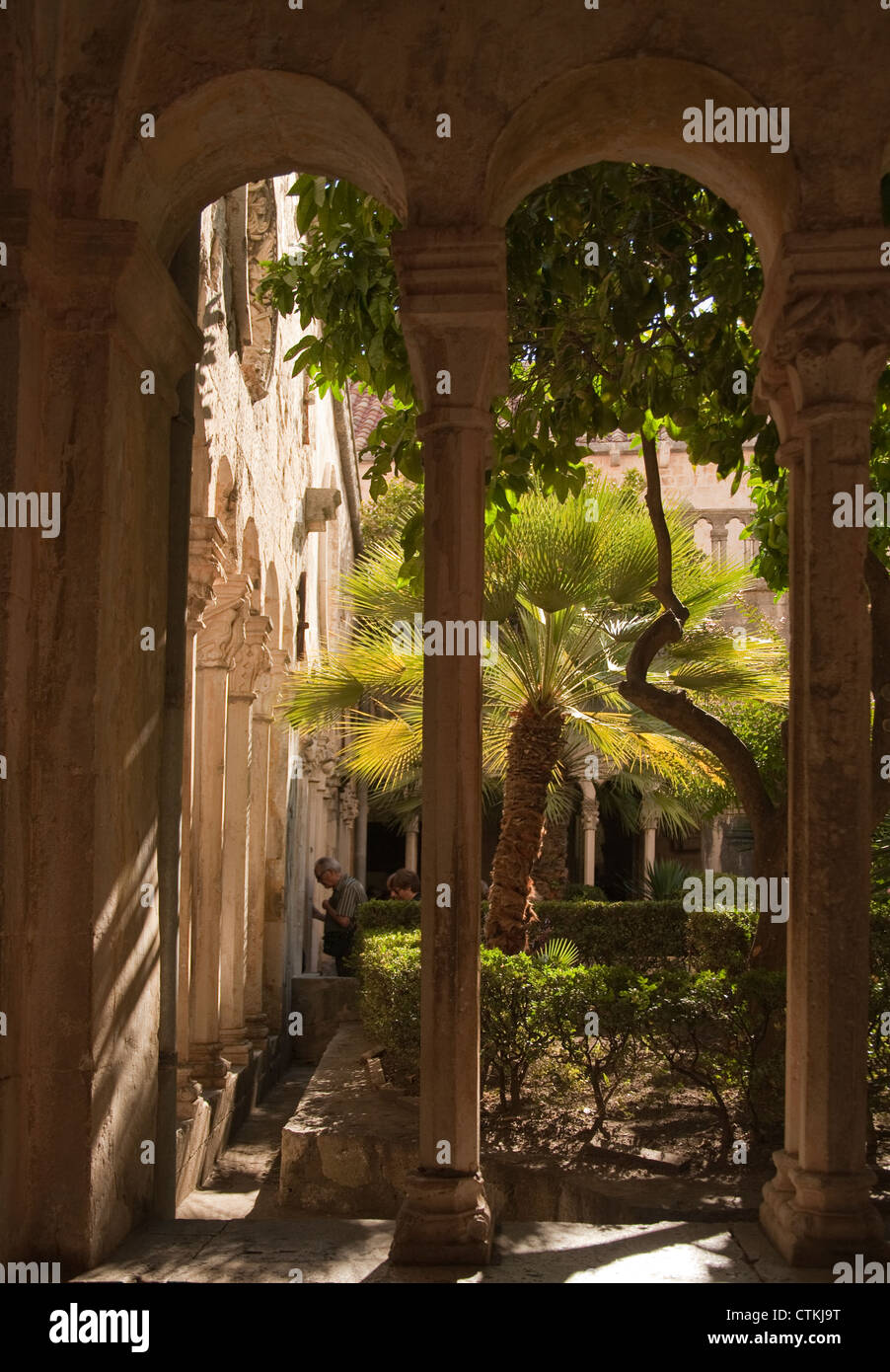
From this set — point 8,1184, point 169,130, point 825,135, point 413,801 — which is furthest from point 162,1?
point 413,801

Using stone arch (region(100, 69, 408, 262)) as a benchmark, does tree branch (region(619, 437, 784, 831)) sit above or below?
below

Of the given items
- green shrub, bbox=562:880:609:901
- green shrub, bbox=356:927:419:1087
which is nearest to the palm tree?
A: green shrub, bbox=356:927:419:1087

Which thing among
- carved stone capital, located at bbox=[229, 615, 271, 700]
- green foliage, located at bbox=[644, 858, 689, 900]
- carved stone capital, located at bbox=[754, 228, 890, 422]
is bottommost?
green foliage, located at bbox=[644, 858, 689, 900]

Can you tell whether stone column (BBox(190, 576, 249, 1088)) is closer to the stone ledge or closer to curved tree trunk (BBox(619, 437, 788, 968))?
the stone ledge

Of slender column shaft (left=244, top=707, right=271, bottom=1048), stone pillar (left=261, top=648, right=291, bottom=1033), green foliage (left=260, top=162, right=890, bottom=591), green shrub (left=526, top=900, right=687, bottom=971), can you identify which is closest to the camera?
green foliage (left=260, top=162, right=890, bottom=591)

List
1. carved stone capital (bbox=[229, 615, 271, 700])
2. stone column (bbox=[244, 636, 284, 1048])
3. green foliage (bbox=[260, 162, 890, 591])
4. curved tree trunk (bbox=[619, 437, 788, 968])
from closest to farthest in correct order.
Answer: green foliage (bbox=[260, 162, 890, 591]) < curved tree trunk (bbox=[619, 437, 788, 968]) < carved stone capital (bbox=[229, 615, 271, 700]) < stone column (bbox=[244, 636, 284, 1048])

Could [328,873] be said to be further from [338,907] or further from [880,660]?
[880,660]

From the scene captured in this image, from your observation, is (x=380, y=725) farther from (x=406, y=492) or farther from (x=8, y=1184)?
(x=406, y=492)

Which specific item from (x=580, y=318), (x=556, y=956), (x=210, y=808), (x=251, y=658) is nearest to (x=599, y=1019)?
(x=580, y=318)

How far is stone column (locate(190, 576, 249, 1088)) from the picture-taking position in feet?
26.7

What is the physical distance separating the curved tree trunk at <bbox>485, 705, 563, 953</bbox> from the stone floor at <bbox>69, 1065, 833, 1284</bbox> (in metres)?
4.79

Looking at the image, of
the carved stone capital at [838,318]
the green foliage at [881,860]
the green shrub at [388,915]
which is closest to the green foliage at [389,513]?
the green shrub at [388,915]

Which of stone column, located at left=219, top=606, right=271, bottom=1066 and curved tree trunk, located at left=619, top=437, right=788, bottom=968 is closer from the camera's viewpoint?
curved tree trunk, located at left=619, top=437, right=788, bottom=968
